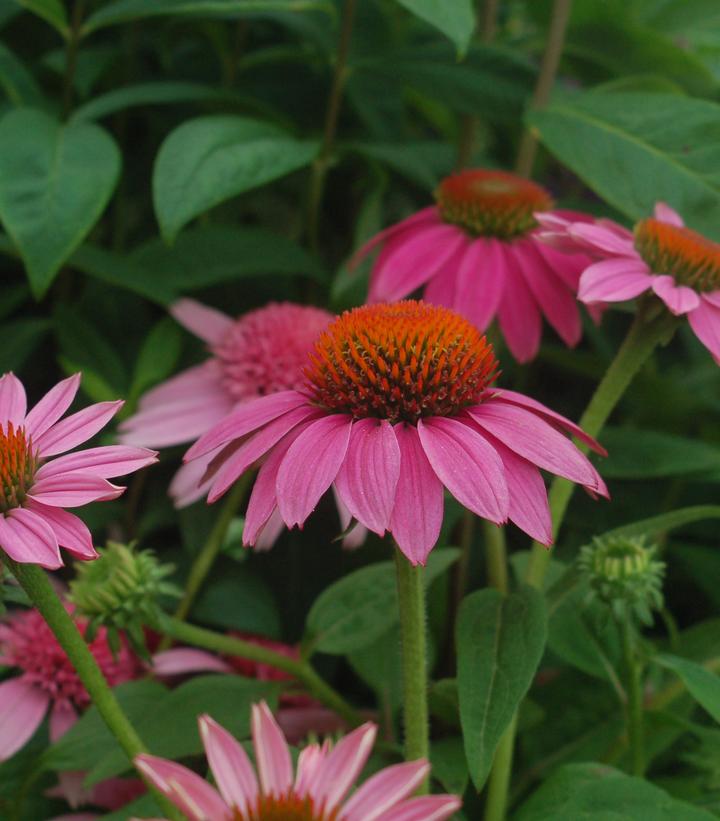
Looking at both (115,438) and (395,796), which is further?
(115,438)

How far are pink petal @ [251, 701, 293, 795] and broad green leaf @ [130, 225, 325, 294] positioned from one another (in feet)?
1.59

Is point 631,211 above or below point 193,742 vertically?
above

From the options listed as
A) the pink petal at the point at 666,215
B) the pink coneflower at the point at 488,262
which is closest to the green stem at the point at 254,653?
the pink coneflower at the point at 488,262

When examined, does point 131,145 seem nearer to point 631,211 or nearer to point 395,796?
point 631,211

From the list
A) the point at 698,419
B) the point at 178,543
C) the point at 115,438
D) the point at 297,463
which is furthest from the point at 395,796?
the point at 698,419

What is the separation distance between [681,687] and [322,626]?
0.72 feet

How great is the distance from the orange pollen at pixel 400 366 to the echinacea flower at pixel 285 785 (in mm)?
155

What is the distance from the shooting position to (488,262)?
0.66 metres

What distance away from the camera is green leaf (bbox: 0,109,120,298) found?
2.10 feet

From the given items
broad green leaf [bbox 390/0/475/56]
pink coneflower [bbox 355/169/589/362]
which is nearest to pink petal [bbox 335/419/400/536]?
pink coneflower [bbox 355/169/589/362]

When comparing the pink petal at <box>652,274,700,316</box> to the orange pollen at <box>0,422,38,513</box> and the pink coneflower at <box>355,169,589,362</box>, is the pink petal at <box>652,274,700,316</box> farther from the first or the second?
the orange pollen at <box>0,422,38,513</box>

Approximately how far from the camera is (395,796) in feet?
1.08

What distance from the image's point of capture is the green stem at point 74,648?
0.40 meters

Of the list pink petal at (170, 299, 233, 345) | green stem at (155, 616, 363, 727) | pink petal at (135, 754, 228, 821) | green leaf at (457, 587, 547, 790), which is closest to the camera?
Answer: pink petal at (135, 754, 228, 821)
